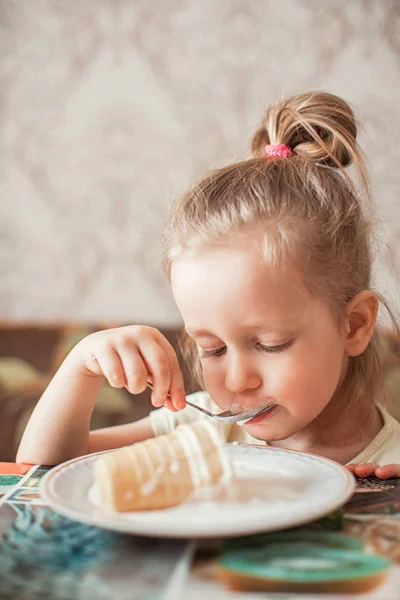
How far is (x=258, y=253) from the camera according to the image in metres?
0.91

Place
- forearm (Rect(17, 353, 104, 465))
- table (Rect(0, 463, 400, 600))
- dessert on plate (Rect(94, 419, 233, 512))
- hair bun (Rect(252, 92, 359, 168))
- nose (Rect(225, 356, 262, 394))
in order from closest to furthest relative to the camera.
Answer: table (Rect(0, 463, 400, 600)) < dessert on plate (Rect(94, 419, 233, 512)) < nose (Rect(225, 356, 262, 394)) < forearm (Rect(17, 353, 104, 465)) < hair bun (Rect(252, 92, 359, 168))

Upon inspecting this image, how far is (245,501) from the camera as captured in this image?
63 centimetres

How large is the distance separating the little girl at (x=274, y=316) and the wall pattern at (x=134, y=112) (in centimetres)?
66

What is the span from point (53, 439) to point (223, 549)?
1.64ft

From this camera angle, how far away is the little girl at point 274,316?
0.87 m

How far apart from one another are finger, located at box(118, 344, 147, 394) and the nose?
12 centimetres

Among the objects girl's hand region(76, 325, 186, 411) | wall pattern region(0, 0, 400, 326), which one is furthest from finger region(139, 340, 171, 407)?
wall pattern region(0, 0, 400, 326)

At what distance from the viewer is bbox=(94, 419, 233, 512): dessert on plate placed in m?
0.60

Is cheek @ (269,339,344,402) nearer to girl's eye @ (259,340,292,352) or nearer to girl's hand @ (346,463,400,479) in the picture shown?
girl's eye @ (259,340,292,352)

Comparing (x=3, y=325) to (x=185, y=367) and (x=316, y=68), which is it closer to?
(x=185, y=367)

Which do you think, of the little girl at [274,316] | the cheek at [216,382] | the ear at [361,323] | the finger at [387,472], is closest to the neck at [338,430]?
the little girl at [274,316]

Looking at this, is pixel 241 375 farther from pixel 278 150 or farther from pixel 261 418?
pixel 278 150

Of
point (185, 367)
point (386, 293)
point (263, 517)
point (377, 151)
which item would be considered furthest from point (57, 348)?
point (263, 517)

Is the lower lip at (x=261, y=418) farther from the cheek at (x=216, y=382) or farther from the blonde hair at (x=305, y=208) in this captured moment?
the blonde hair at (x=305, y=208)
